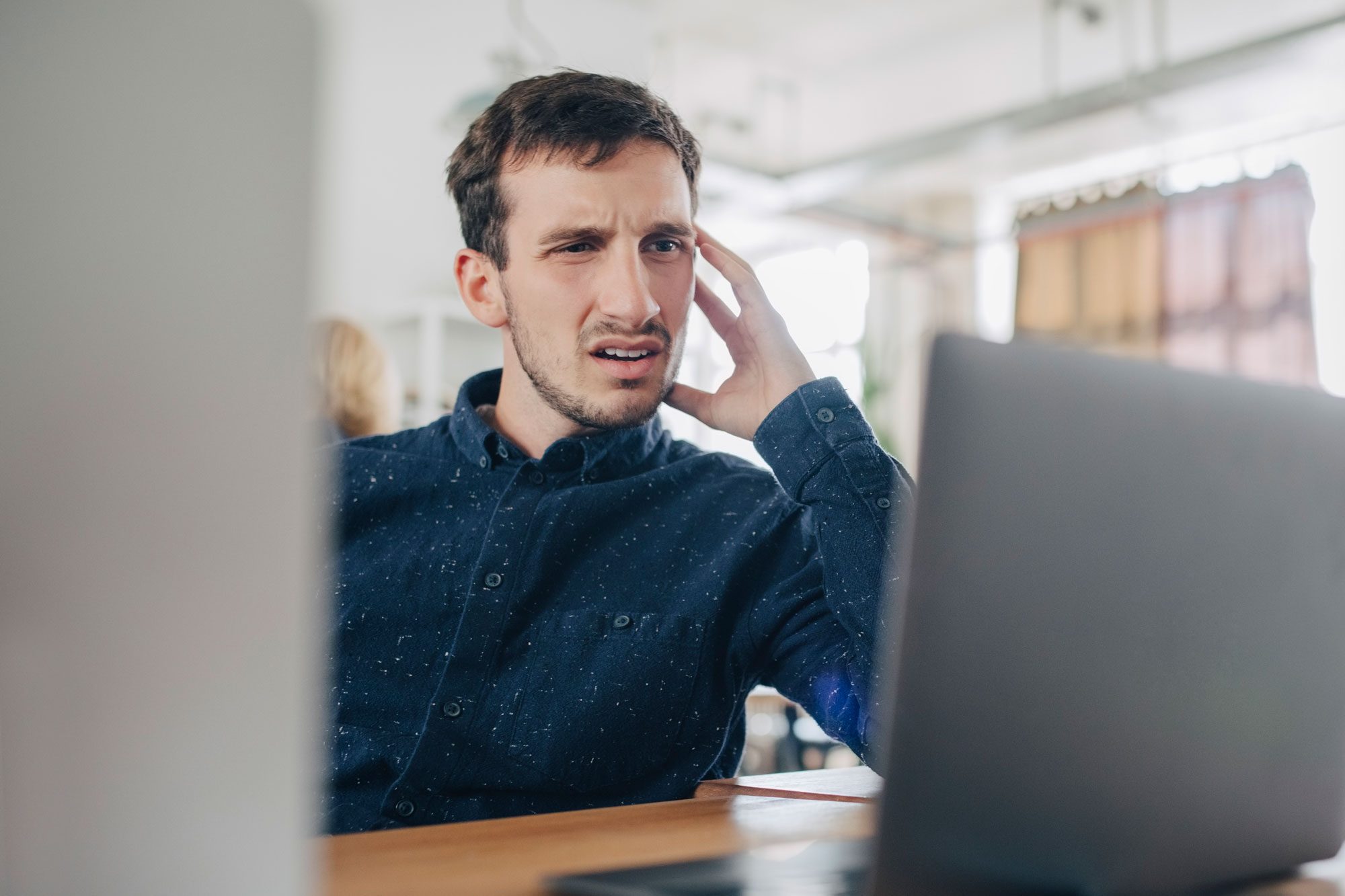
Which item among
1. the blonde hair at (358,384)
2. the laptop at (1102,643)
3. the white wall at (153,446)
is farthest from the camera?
the blonde hair at (358,384)

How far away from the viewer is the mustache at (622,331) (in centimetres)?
133

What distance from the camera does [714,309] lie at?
4.89 ft

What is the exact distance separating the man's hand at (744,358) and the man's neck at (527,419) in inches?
5.6

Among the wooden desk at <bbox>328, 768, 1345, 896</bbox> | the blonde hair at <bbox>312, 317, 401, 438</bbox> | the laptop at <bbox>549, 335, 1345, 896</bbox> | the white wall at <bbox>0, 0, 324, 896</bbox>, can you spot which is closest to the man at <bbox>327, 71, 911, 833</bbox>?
the wooden desk at <bbox>328, 768, 1345, 896</bbox>

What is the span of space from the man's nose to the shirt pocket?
34 centimetres

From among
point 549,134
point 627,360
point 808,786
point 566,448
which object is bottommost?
point 808,786

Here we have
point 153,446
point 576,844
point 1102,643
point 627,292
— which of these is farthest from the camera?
point 627,292

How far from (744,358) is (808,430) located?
0.89ft

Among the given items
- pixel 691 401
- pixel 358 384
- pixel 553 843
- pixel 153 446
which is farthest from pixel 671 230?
pixel 358 384

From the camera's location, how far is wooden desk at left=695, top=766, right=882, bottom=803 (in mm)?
1054

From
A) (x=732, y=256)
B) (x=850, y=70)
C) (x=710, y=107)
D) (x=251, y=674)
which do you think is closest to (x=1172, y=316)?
(x=850, y=70)

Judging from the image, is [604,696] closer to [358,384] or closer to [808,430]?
[808,430]

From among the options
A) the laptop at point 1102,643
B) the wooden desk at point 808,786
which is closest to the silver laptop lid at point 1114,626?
the laptop at point 1102,643

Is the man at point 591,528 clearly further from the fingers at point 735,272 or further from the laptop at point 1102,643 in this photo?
the laptop at point 1102,643
